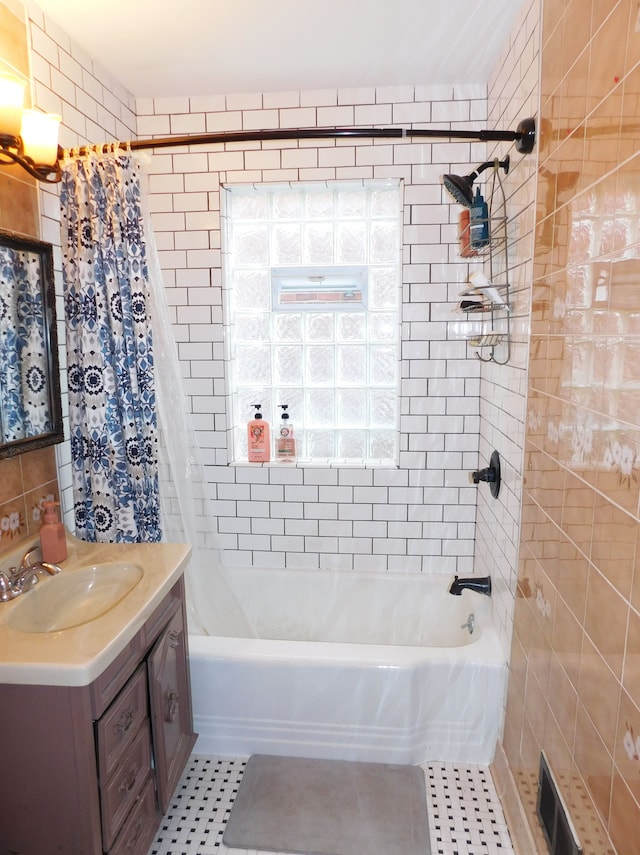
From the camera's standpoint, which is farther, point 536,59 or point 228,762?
point 228,762

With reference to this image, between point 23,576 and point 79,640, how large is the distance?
0.43m

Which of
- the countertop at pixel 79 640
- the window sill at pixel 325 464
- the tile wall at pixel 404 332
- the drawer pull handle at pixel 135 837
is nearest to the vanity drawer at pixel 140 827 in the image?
the drawer pull handle at pixel 135 837

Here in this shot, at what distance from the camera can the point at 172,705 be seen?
192 cm

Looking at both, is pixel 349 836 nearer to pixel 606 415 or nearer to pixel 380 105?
pixel 606 415

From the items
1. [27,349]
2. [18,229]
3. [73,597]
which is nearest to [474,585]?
[73,597]

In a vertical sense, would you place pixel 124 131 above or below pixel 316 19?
below

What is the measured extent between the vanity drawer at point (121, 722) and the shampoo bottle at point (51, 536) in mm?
559

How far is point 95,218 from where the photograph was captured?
201cm

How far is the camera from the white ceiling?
198 centimetres

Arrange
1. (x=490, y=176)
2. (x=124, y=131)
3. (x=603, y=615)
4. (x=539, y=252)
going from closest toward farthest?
(x=603, y=615)
(x=539, y=252)
(x=490, y=176)
(x=124, y=131)

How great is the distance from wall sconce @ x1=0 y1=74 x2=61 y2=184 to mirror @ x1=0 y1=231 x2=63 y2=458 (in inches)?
9.4

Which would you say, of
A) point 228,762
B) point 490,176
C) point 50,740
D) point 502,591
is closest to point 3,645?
point 50,740

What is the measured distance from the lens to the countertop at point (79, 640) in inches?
53.2

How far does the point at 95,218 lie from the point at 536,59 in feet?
5.31
